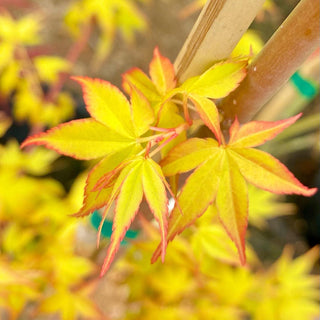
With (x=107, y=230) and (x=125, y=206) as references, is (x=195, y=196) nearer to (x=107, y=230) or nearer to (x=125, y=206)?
(x=125, y=206)

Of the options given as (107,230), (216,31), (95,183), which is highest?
(216,31)

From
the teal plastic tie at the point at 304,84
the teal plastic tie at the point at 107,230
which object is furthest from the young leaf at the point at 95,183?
the teal plastic tie at the point at 304,84

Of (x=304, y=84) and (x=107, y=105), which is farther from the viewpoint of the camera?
(x=304, y=84)

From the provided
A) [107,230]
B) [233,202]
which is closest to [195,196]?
[233,202]

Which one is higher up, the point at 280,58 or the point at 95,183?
the point at 280,58

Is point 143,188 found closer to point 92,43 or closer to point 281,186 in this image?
point 281,186

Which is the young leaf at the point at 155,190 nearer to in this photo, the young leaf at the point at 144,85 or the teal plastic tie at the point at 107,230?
the young leaf at the point at 144,85
